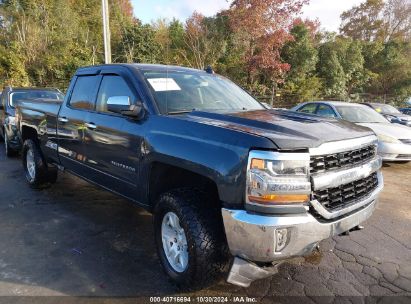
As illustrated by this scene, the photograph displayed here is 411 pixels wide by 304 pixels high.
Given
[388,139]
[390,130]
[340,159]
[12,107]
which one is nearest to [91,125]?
[340,159]

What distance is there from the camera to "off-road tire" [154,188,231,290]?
268cm

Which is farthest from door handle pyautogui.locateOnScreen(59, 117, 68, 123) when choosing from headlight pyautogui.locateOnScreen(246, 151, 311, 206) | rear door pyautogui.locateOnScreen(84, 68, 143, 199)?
headlight pyautogui.locateOnScreen(246, 151, 311, 206)

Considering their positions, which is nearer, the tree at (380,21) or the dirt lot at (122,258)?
the dirt lot at (122,258)

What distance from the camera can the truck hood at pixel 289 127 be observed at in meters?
2.47

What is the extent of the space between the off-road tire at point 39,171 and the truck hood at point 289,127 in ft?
11.2

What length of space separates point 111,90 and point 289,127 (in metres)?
2.08

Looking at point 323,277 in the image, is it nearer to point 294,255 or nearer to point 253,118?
point 294,255

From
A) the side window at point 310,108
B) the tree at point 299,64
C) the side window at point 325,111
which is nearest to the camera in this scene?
the side window at point 325,111

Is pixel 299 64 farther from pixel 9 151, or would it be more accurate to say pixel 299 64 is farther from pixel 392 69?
pixel 9 151

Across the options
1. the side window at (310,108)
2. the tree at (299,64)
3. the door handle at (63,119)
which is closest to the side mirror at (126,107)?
the door handle at (63,119)

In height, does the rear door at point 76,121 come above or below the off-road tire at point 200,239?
above

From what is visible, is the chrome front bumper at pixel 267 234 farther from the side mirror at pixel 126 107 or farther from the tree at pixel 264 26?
the tree at pixel 264 26

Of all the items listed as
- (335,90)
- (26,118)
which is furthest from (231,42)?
(26,118)

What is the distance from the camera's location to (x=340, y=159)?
2.71 m
